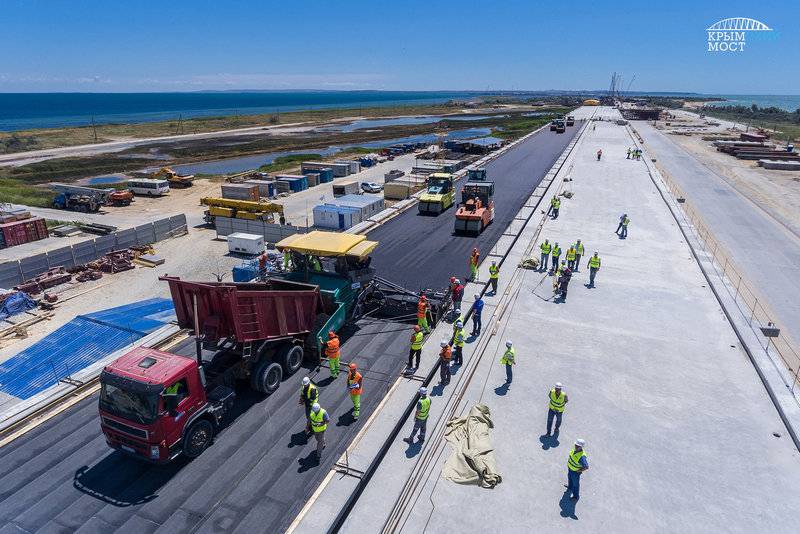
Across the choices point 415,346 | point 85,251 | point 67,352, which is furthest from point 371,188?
point 415,346

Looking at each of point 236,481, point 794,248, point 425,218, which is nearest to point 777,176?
point 794,248

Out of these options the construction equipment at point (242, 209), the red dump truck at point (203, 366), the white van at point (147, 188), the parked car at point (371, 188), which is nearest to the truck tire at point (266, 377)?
the red dump truck at point (203, 366)

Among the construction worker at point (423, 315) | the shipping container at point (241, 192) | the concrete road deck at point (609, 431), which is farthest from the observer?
the shipping container at point (241, 192)

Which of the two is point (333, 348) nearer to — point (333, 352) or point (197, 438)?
point (333, 352)

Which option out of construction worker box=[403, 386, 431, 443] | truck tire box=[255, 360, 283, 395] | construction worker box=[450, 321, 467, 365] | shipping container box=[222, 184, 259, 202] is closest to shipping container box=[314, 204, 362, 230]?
shipping container box=[222, 184, 259, 202]

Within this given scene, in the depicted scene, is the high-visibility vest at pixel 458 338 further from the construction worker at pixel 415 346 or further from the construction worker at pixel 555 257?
the construction worker at pixel 555 257

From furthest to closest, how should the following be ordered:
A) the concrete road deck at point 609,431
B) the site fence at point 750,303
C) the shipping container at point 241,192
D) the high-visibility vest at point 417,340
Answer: the shipping container at point 241,192 → the site fence at point 750,303 → the high-visibility vest at point 417,340 → the concrete road deck at point 609,431
